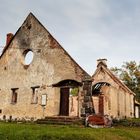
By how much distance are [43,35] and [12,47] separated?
175 inches

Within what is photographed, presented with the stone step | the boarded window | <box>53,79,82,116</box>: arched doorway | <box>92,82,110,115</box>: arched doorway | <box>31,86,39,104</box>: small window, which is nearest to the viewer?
the stone step

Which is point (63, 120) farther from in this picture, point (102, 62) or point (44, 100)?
point (102, 62)

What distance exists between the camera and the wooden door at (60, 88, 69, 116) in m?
20.7

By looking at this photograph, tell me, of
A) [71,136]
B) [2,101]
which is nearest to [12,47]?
[2,101]

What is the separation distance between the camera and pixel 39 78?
2197 cm

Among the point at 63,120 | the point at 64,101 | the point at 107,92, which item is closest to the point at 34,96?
the point at 64,101

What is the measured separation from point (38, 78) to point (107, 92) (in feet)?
33.7

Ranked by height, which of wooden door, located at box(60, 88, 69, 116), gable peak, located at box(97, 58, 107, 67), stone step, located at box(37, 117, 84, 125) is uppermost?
gable peak, located at box(97, 58, 107, 67)

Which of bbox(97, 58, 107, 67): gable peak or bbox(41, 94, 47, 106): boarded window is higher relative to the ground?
bbox(97, 58, 107, 67): gable peak

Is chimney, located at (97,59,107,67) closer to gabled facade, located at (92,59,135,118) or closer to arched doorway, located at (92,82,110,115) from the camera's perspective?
gabled facade, located at (92,59,135,118)

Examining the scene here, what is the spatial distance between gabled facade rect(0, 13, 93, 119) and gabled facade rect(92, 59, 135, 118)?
6.46 meters

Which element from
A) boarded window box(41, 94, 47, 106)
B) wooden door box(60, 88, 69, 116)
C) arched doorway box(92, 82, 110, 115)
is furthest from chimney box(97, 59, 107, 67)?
boarded window box(41, 94, 47, 106)

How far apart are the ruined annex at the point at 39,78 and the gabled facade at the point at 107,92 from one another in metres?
0.14

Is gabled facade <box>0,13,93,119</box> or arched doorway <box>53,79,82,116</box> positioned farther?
arched doorway <box>53,79,82,116</box>
